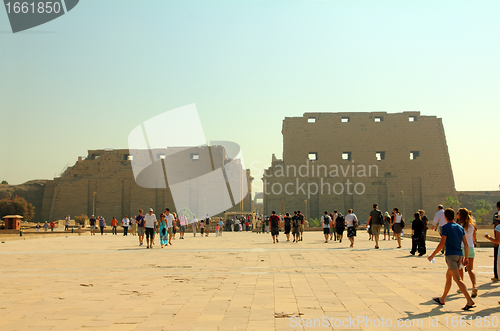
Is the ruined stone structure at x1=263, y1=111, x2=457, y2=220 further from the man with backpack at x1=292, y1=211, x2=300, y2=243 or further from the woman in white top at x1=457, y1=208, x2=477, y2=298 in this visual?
the woman in white top at x1=457, y1=208, x2=477, y2=298

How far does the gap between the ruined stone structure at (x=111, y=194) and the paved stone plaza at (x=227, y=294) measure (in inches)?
1325

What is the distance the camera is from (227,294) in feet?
19.3

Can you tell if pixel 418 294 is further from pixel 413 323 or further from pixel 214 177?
pixel 214 177

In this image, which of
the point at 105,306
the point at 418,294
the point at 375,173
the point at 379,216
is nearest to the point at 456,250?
the point at 418,294

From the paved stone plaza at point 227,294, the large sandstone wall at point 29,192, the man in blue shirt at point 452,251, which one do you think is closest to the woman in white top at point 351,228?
the paved stone plaza at point 227,294

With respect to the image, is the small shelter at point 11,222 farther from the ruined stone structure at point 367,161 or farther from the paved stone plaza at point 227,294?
the paved stone plaza at point 227,294

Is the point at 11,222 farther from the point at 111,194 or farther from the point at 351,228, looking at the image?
the point at 351,228

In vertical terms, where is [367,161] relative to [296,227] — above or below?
above

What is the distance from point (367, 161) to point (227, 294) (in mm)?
37677

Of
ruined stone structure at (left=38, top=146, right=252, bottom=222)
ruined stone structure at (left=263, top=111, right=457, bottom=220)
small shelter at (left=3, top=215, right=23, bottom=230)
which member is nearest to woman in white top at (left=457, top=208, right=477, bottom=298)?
small shelter at (left=3, top=215, right=23, bottom=230)

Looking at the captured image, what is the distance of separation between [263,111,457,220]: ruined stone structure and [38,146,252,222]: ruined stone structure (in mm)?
8114

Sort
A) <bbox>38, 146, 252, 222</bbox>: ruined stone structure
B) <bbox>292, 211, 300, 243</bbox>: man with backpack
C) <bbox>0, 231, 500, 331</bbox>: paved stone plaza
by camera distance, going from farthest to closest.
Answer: <bbox>38, 146, 252, 222</bbox>: ruined stone structure
<bbox>292, 211, 300, 243</bbox>: man with backpack
<bbox>0, 231, 500, 331</bbox>: paved stone plaza

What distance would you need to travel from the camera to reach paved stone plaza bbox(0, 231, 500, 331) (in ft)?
14.6

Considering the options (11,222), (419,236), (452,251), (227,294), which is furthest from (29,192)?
(452,251)
